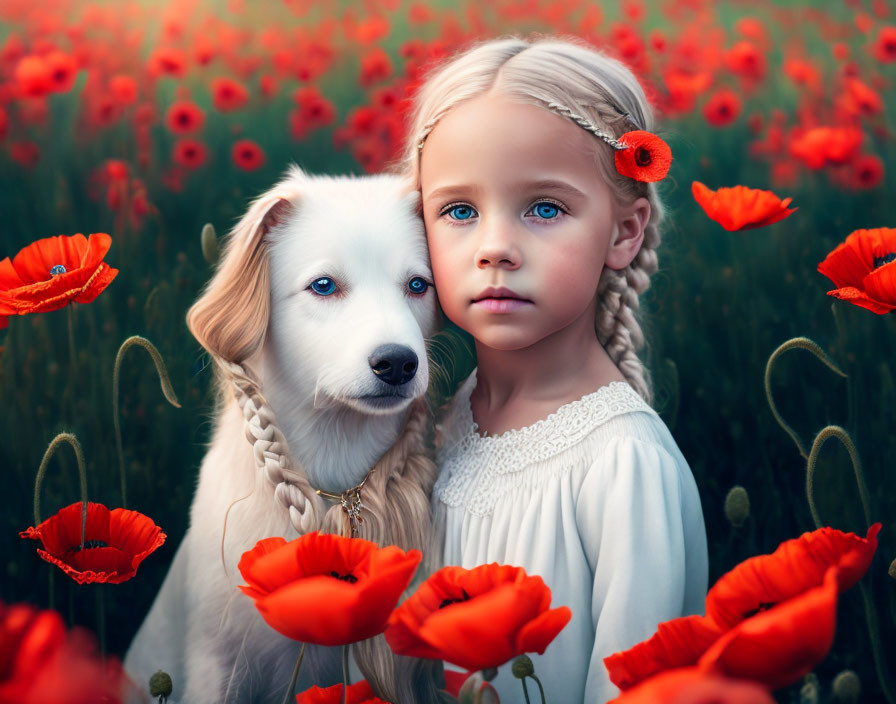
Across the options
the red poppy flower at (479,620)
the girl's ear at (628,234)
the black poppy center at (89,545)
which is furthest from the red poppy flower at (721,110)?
the black poppy center at (89,545)

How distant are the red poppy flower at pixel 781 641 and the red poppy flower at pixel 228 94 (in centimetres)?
165

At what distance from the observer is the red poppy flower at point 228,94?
2023 millimetres

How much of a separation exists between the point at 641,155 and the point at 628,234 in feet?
0.48

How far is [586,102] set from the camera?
142 centimetres

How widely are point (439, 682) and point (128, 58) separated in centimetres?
154

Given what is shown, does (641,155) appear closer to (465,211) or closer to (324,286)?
(465,211)

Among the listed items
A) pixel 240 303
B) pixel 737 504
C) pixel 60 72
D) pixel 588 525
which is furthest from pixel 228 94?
pixel 737 504

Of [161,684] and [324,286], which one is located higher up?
[324,286]

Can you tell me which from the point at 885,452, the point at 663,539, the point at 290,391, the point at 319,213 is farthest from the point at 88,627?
the point at 885,452

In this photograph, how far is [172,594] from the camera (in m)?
1.57

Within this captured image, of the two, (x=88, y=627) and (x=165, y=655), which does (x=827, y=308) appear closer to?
(x=165, y=655)

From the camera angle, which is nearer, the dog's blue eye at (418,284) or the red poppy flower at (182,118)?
the dog's blue eye at (418,284)

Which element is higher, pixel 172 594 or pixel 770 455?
pixel 770 455

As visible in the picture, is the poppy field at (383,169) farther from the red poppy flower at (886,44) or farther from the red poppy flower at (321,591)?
the red poppy flower at (321,591)
